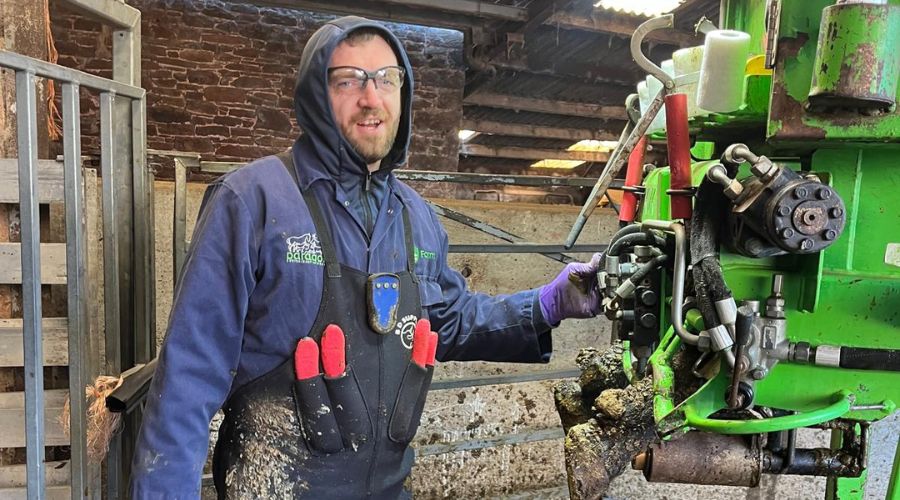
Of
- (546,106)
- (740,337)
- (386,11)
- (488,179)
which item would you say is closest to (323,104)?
(740,337)

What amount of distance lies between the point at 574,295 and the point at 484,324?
263 millimetres

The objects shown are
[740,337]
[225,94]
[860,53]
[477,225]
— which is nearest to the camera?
[860,53]

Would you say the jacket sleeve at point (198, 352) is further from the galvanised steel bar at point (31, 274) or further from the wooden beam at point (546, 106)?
the wooden beam at point (546, 106)

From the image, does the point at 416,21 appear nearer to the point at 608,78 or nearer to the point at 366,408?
the point at 608,78

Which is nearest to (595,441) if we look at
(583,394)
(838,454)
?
(583,394)

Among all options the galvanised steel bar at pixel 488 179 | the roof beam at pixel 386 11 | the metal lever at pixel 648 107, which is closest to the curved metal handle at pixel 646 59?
the metal lever at pixel 648 107

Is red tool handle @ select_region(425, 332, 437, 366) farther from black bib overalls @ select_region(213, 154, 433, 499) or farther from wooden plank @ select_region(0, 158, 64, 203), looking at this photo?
wooden plank @ select_region(0, 158, 64, 203)

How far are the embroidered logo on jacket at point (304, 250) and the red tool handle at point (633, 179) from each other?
0.79m

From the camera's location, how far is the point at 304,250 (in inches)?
50.3

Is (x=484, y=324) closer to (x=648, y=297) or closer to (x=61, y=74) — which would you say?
(x=648, y=297)

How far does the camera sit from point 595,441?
A: 1271 mm

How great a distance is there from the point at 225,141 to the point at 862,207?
197 inches

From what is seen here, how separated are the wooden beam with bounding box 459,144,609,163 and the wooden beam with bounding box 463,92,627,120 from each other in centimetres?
133

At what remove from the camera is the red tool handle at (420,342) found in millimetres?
1422
